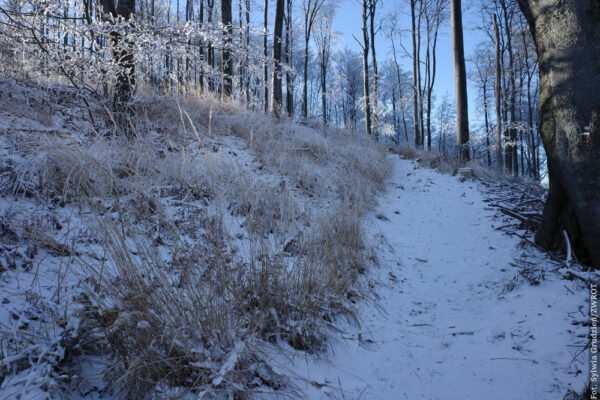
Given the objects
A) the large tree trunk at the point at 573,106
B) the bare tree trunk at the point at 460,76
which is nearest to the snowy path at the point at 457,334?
the large tree trunk at the point at 573,106

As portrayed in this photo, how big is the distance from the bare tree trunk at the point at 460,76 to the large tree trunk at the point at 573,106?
206 inches

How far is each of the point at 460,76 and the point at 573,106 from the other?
238 inches

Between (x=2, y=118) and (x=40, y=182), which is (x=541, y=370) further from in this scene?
(x=2, y=118)

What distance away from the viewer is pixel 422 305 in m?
2.28

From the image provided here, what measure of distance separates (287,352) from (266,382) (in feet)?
0.83

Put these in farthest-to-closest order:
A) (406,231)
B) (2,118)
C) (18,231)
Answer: (406,231), (2,118), (18,231)

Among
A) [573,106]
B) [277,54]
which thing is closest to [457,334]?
[573,106]

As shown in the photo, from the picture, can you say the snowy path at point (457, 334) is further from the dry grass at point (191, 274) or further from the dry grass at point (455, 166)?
the dry grass at point (455, 166)

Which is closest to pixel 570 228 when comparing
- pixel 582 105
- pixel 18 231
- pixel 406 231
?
pixel 582 105

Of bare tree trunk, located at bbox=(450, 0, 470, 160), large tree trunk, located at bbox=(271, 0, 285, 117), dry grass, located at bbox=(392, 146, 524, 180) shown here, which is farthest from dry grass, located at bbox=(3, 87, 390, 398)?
bare tree trunk, located at bbox=(450, 0, 470, 160)

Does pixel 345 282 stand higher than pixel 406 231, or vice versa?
pixel 406 231

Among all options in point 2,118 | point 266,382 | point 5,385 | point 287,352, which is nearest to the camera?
point 5,385

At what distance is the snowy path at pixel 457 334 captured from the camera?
4.41 feet

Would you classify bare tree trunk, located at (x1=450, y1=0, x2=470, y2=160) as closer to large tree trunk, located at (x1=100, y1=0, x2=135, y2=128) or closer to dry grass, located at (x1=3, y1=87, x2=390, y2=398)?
dry grass, located at (x1=3, y1=87, x2=390, y2=398)
